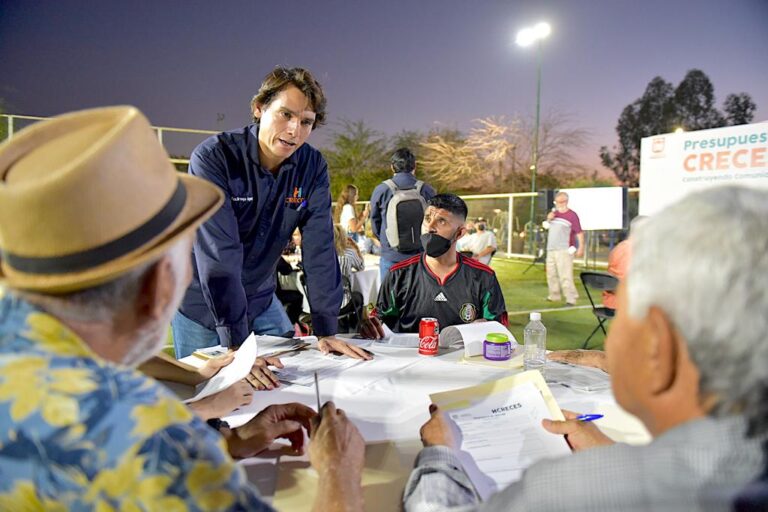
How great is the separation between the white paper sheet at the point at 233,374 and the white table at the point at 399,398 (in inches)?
4.3

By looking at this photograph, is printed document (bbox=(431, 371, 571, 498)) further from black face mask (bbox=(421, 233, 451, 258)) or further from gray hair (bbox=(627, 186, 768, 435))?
black face mask (bbox=(421, 233, 451, 258))

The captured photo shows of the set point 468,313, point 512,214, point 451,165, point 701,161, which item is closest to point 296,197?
point 468,313

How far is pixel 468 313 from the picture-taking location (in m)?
2.93

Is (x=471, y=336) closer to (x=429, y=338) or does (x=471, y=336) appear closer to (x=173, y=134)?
(x=429, y=338)

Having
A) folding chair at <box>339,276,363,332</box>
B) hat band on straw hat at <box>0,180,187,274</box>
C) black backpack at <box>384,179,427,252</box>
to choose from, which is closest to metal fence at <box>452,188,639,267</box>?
black backpack at <box>384,179,427,252</box>

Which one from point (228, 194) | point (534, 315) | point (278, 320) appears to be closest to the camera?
point (534, 315)

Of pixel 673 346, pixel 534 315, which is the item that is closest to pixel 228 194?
pixel 534 315

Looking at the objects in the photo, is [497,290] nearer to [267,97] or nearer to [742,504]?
[267,97]

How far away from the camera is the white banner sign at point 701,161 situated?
512cm

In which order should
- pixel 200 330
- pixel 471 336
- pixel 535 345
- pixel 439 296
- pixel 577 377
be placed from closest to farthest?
pixel 577 377, pixel 535 345, pixel 471 336, pixel 200 330, pixel 439 296

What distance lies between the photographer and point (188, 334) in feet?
8.59

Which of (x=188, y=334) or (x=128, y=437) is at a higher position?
(x=128, y=437)

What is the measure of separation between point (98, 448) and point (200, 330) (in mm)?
2097

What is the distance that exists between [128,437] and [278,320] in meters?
2.22
